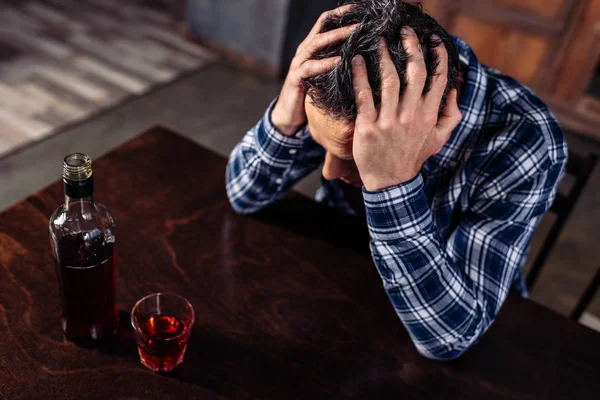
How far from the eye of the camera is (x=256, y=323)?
1020 millimetres

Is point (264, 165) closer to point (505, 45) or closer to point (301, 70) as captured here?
point (301, 70)

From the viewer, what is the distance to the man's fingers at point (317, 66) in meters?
0.99

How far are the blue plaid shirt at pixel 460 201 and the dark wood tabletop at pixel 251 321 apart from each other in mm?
51

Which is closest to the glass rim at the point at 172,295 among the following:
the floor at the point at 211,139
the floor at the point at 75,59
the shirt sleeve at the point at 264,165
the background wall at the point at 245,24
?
the shirt sleeve at the point at 264,165

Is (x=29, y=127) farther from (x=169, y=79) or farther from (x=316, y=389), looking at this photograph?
(x=316, y=389)

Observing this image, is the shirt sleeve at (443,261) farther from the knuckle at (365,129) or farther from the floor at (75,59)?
the floor at (75,59)

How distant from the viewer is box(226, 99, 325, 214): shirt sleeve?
124 centimetres

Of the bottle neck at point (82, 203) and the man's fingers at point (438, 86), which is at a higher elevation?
the man's fingers at point (438, 86)

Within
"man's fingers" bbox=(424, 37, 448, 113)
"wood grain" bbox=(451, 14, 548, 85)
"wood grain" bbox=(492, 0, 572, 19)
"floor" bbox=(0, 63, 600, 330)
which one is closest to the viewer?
"man's fingers" bbox=(424, 37, 448, 113)

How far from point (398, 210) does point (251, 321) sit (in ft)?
1.04

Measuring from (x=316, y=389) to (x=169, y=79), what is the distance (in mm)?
2837

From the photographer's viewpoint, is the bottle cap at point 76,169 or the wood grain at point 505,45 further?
the wood grain at point 505,45

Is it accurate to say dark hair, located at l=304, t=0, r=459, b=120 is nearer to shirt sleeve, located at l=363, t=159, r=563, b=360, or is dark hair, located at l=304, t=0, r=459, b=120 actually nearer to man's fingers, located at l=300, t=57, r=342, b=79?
man's fingers, located at l=300, t=57, r=342, b=79

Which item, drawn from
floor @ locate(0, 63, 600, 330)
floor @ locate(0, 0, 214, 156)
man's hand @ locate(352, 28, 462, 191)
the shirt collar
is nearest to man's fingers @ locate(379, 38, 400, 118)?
man's hand @ locate(352, 28, 462, 191)
